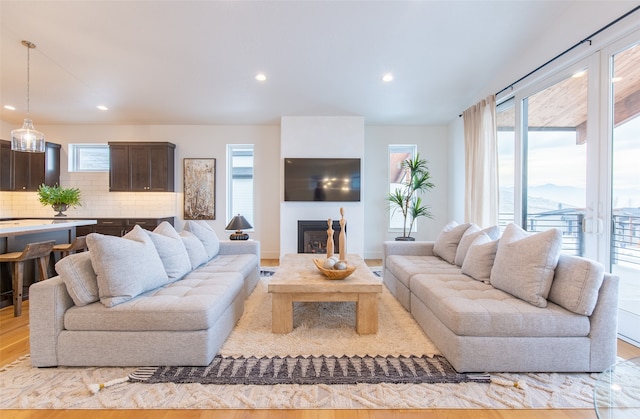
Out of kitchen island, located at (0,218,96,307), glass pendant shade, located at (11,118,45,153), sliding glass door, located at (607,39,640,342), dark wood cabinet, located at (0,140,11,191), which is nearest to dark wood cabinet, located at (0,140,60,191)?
dark wood cabinet, located at (0,140,11,191)

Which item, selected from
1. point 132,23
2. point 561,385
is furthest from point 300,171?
point 561,385

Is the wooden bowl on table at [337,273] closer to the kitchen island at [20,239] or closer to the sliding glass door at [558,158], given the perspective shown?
the sliding glass door at [558,158]

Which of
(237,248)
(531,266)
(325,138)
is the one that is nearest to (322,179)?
(325,138)

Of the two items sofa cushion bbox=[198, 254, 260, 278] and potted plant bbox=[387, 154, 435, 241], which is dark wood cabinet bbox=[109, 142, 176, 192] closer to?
sofa cushion bbox=[198, 254, 260, 278]

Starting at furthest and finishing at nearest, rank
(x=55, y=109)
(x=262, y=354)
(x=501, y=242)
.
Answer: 1. (x=55, y=109)
2. (x=501, y=242)
3. (x=262, y=354)

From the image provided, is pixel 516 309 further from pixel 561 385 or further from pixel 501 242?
pixel 501 242

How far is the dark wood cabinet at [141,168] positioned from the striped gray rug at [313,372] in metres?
4.56

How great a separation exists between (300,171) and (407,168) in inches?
87.9

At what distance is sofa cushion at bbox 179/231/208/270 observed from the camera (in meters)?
3.02

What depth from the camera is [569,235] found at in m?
3.05

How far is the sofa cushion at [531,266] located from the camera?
6.58 feet

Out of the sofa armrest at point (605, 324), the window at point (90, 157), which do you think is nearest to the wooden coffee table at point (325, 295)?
the sofa armrest at point (605, 324)

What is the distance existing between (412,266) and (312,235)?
8.46ft

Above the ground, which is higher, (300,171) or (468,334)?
(300,171)
